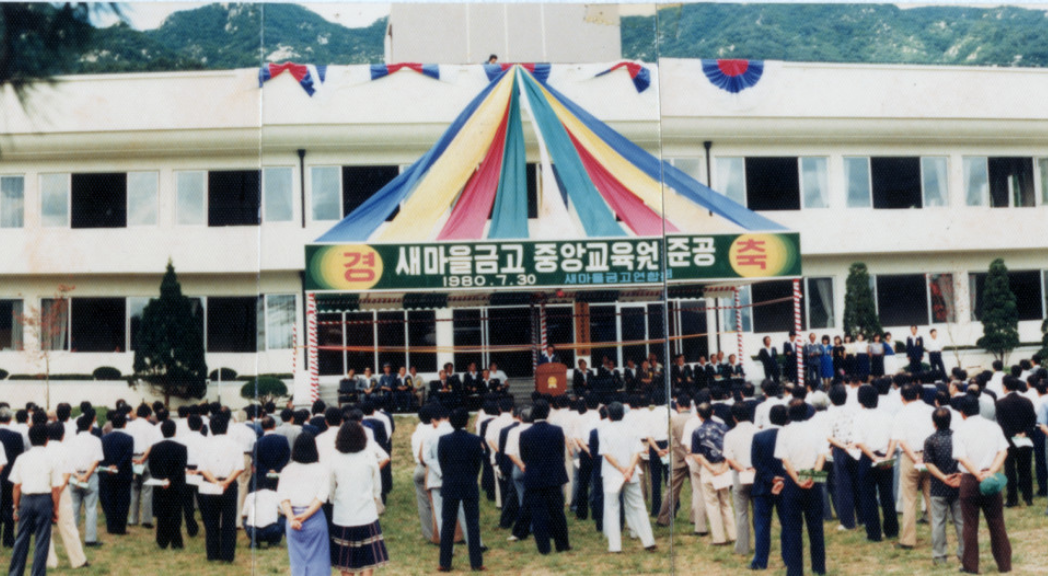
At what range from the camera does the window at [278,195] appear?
1591cm

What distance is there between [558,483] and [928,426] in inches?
126

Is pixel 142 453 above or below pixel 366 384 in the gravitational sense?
below

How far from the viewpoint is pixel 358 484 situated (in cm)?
614

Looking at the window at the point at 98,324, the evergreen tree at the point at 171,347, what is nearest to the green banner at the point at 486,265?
the evergreen tree at the point at 171,347

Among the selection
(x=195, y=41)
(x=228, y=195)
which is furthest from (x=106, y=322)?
(x=195, y=41)

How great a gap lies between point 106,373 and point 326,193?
738 centimetres

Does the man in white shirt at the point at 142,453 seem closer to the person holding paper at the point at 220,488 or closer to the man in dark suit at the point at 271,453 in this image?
the person holding paper at the point at 220,488

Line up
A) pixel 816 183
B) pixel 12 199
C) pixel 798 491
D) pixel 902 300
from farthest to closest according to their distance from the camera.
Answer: pixel 816 183
pixel 902 300
pixel 12 199
pixel 798 491

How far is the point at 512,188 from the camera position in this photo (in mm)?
11844

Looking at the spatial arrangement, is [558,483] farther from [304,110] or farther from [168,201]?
[304,110]

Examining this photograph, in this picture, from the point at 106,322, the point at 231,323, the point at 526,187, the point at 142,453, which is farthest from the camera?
the point at 526,187

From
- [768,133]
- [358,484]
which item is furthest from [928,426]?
[768,133]

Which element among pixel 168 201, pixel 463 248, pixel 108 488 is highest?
pixel 168 201

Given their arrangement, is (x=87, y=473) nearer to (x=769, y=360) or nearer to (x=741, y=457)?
(x=741, y=457)
